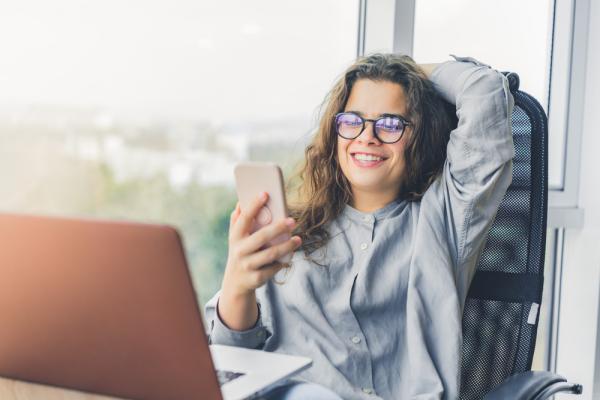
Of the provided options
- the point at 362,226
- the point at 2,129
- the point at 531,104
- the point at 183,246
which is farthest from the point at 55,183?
the point at 531,104

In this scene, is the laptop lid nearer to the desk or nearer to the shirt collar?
the desk

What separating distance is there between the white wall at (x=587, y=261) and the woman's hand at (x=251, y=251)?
167 cm

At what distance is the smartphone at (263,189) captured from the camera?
108 centimetres

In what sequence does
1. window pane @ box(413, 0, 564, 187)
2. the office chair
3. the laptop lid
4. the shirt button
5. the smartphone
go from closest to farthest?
1. the laptop lid
2. the smartphone
3. the shirt button
4. the office chair
5. window pane @ box(413, 0, 564, 187)

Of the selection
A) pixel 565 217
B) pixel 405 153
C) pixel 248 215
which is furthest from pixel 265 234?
pixel 565 217

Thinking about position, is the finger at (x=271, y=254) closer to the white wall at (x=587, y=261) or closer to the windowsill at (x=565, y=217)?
the windowsill at (x=565, y=217)

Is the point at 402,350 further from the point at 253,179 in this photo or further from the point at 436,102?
the point at 253,179

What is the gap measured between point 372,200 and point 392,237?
0.34 feet

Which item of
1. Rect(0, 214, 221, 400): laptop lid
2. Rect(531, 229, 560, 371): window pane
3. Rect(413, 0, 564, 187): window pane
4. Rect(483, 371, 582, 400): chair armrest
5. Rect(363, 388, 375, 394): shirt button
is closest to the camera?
Rect(0, 214, 221, 400): laptop lid

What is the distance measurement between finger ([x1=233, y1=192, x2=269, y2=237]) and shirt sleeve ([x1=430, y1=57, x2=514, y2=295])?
0.58 m

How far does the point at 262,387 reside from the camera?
1.00 metres

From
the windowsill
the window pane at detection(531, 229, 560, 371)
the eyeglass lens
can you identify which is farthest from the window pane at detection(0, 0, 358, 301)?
the window pane at detection(531, 229, 560, 371)

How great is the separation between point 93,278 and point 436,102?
1.02 m

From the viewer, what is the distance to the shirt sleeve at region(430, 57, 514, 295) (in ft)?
5.14
